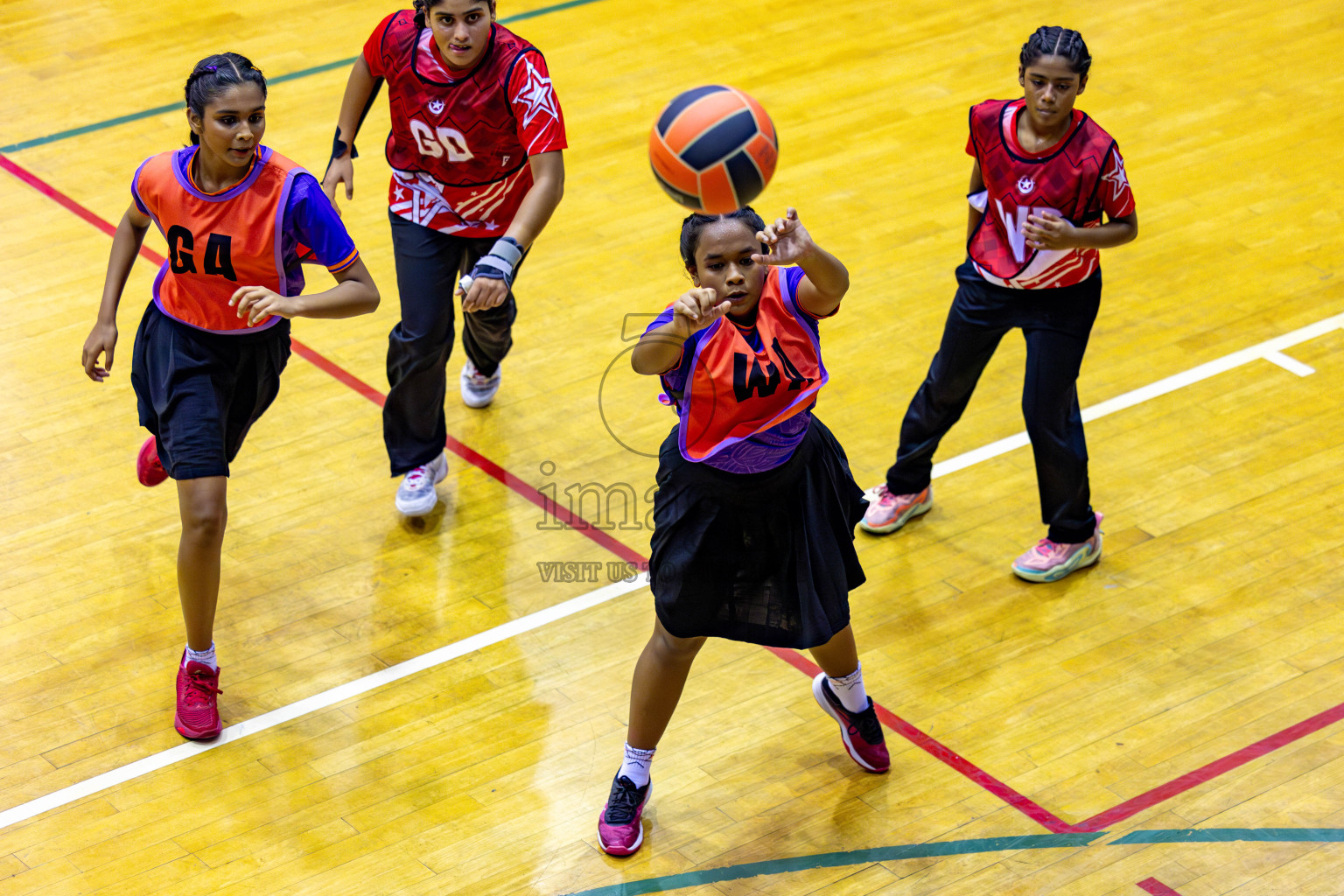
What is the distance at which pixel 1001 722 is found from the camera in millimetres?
4449

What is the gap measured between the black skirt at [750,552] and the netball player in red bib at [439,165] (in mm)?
1153

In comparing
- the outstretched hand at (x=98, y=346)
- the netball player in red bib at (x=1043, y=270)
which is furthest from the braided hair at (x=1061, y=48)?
the outstretched hand at (x=98, y=346)

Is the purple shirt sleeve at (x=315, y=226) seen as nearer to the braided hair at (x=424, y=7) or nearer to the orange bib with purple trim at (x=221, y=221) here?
the orange bib with purple trim at (x=221, y=221)

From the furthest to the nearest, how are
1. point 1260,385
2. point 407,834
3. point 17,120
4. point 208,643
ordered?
point 17,120, point 1260,385, point 208,643, point 407,834

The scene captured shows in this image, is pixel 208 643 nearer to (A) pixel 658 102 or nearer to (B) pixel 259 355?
(B) pixel 259 355

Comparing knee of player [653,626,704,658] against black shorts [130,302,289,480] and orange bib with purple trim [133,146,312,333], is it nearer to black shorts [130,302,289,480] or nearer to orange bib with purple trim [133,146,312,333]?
black shorts [130,302,289,480]

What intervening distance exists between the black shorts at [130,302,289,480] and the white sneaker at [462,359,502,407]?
1.57m

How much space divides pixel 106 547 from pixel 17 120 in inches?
166

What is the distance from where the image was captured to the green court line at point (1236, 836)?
399 centimetres

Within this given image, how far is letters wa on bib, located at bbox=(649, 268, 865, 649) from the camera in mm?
3607

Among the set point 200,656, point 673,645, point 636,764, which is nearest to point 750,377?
point 673,645

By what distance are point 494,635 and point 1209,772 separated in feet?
7.32

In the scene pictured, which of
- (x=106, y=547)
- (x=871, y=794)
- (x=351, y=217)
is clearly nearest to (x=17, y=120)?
(x=351, y=217)

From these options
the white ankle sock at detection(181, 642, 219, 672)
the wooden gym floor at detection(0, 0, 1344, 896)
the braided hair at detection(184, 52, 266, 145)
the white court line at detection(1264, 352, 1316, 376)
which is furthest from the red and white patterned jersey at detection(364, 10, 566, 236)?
the white court line at detection(1264, 352, 1316, 376)
